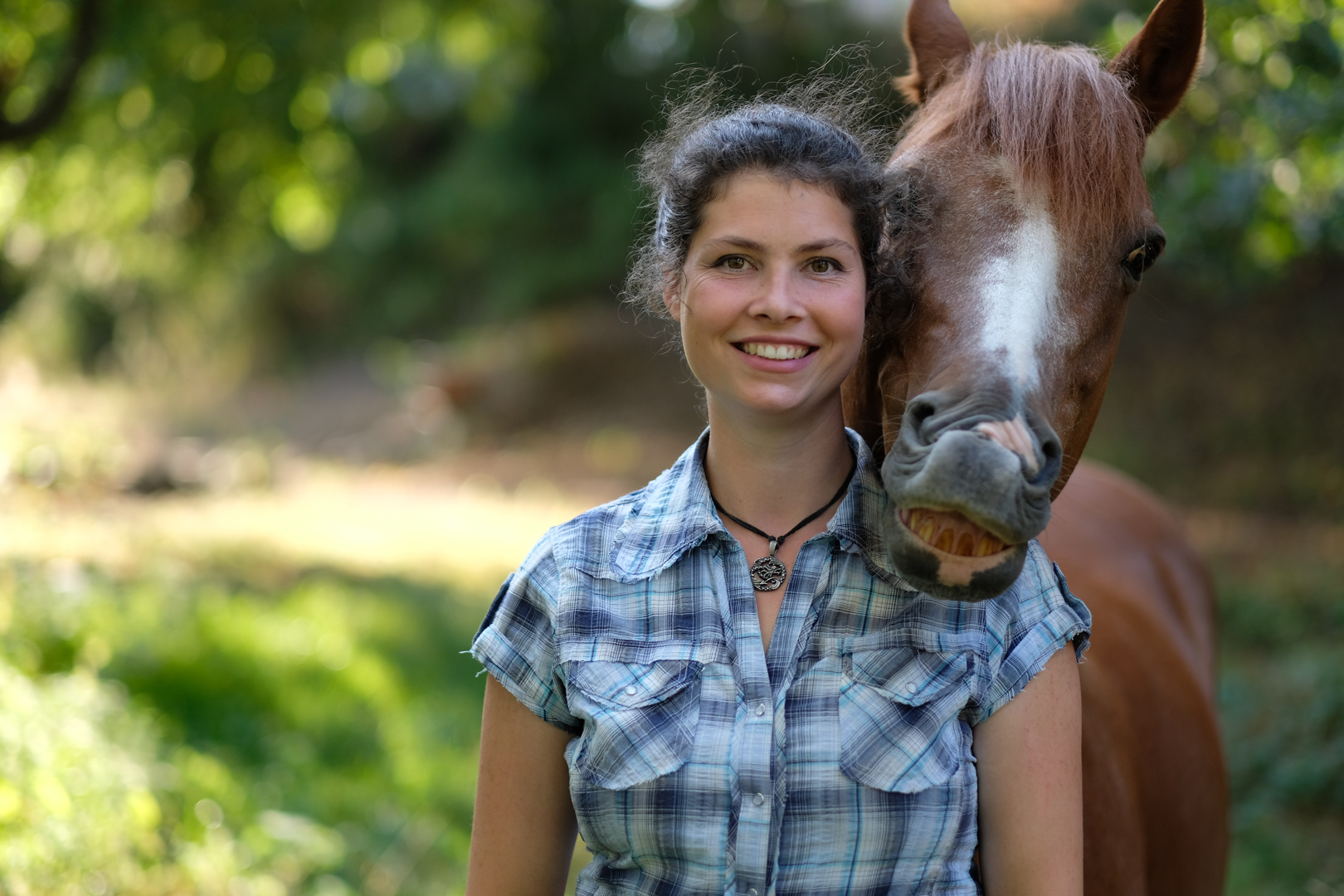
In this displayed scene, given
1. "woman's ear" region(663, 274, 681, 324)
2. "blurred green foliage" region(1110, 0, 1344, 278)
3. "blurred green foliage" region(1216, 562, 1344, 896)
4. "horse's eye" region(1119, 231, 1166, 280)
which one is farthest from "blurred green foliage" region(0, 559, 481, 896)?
"blurred green foliage" region(1110, 0, 1344, 278)

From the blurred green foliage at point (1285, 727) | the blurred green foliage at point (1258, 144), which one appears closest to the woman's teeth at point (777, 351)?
the blurred green foliage at point (1258, 144)

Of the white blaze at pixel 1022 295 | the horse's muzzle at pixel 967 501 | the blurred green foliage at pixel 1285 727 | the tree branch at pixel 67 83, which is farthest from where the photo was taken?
the tree branch at pixel 67 83

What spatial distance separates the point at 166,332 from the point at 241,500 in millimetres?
7716

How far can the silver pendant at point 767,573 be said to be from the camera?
152 cm

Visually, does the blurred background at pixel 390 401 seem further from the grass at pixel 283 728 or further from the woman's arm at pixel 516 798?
the woman's arm at pixel 516 798

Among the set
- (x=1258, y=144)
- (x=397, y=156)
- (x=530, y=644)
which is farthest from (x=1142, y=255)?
(x=397, y=156)

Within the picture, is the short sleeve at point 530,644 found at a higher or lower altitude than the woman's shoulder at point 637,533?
lower

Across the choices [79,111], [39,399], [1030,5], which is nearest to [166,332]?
[39,399]

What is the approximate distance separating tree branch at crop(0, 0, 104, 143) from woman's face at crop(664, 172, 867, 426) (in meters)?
4.51

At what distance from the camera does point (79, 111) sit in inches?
238

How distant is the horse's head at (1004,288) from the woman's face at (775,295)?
0.49 feet

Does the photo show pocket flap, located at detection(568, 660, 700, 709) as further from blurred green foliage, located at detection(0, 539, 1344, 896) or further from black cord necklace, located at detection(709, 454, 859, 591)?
blurred green foliage, located at detection(0, 539, 1344, 896)

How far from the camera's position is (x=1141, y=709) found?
2580 mm

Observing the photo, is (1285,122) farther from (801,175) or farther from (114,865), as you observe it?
(114,865)
